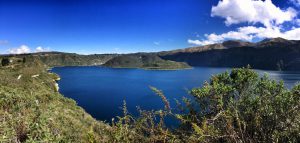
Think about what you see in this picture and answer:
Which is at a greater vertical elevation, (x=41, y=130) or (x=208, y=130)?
(x=208, y=130)

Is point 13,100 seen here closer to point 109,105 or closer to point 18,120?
point 18,120

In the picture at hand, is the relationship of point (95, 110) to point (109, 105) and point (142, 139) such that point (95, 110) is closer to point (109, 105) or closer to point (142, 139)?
point (109, 105)

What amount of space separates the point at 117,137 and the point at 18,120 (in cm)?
258

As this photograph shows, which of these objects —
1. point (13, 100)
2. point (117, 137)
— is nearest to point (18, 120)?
point (117, 137)

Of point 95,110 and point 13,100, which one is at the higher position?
point 13,100

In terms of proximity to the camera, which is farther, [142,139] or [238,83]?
[238,83]

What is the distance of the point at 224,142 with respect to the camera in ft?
9.24

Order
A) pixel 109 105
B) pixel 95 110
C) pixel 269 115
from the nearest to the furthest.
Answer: pixel 269 115
pixel 95 110
pixel 109 105

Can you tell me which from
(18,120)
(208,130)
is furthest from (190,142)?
(18,120)

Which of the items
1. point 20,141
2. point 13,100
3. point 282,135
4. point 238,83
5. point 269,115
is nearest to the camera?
point 282,135

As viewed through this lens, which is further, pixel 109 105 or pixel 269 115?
pixel 109 105

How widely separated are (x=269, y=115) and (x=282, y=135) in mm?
350

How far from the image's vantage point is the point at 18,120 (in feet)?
15.7

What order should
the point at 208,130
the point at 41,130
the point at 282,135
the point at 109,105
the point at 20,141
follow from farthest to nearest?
the point at 109,105, the point at 41,130, the point at 20,141, the point at 282,135, the point at 208,130
